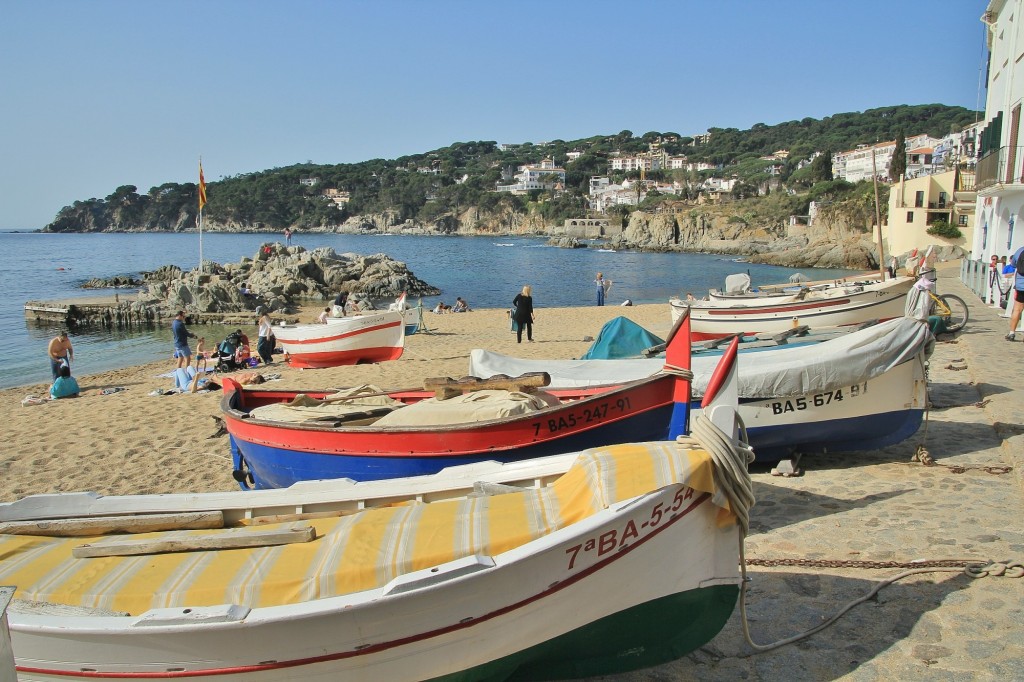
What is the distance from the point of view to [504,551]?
12.8 feet

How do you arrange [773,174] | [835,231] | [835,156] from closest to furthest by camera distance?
1. [835,231]
2. [835,156]
3. [773,174]

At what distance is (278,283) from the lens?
41000mm

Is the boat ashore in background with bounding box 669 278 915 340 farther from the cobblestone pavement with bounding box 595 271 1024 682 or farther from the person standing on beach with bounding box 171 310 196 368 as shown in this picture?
the person standing on beach with bounding box 171 310 196 368

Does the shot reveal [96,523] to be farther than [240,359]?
No

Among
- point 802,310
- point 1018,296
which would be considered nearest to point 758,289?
point 802,310

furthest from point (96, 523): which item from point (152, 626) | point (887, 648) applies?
point (887, 648)

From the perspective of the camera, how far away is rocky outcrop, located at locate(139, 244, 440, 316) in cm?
3528

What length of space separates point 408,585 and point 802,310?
14.5 m

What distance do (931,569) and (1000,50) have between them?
23.3 metres

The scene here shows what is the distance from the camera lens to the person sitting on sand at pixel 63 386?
14.8 meters

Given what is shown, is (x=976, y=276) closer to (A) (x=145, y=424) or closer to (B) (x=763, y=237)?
(A) (x=145, y=424)

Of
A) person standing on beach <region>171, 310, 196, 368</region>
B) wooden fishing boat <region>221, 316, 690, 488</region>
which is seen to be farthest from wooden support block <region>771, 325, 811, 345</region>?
person standing on beach <region>171, 310, 196, 368</region>

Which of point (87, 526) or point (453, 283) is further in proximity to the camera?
point (453, 283)

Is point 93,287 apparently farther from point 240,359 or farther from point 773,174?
point 773,174
